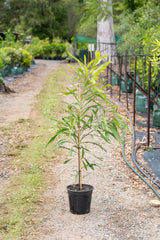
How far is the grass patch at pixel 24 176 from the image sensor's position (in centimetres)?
361

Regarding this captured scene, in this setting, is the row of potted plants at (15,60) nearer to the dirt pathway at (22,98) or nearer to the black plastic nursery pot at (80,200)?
the dirt pathway at (22,98)

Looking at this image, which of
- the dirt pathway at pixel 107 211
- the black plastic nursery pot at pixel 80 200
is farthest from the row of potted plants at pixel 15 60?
the black plastic nursery pot at pixel 80 200

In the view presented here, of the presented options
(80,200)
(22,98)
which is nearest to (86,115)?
(80,200)

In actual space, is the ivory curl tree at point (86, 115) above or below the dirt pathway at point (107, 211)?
above

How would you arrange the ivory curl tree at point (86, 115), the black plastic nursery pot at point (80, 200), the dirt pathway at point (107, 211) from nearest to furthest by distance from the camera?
the dirt pathway at point (107, 211) → the ivory curl tree at point (86, 115) → the black plastic nursery pot at point (80, 200)

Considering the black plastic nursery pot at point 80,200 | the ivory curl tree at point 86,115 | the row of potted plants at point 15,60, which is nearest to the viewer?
the ivory curl tree at point 86,115

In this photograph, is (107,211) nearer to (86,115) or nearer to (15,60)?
(86,115)

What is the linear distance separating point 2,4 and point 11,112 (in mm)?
35841

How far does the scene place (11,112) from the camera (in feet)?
33.7

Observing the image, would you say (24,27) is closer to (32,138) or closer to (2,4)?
(2,4)

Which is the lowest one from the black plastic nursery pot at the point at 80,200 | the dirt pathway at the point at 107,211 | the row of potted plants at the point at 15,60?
the dirt pathway at the point at 107,211

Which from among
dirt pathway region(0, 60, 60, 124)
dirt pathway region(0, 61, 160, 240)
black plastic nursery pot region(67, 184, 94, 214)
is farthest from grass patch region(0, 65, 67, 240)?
dirt pathway region(0, 60, 60, 124)

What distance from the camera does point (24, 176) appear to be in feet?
16.6

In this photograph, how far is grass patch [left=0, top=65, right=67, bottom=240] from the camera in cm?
361
